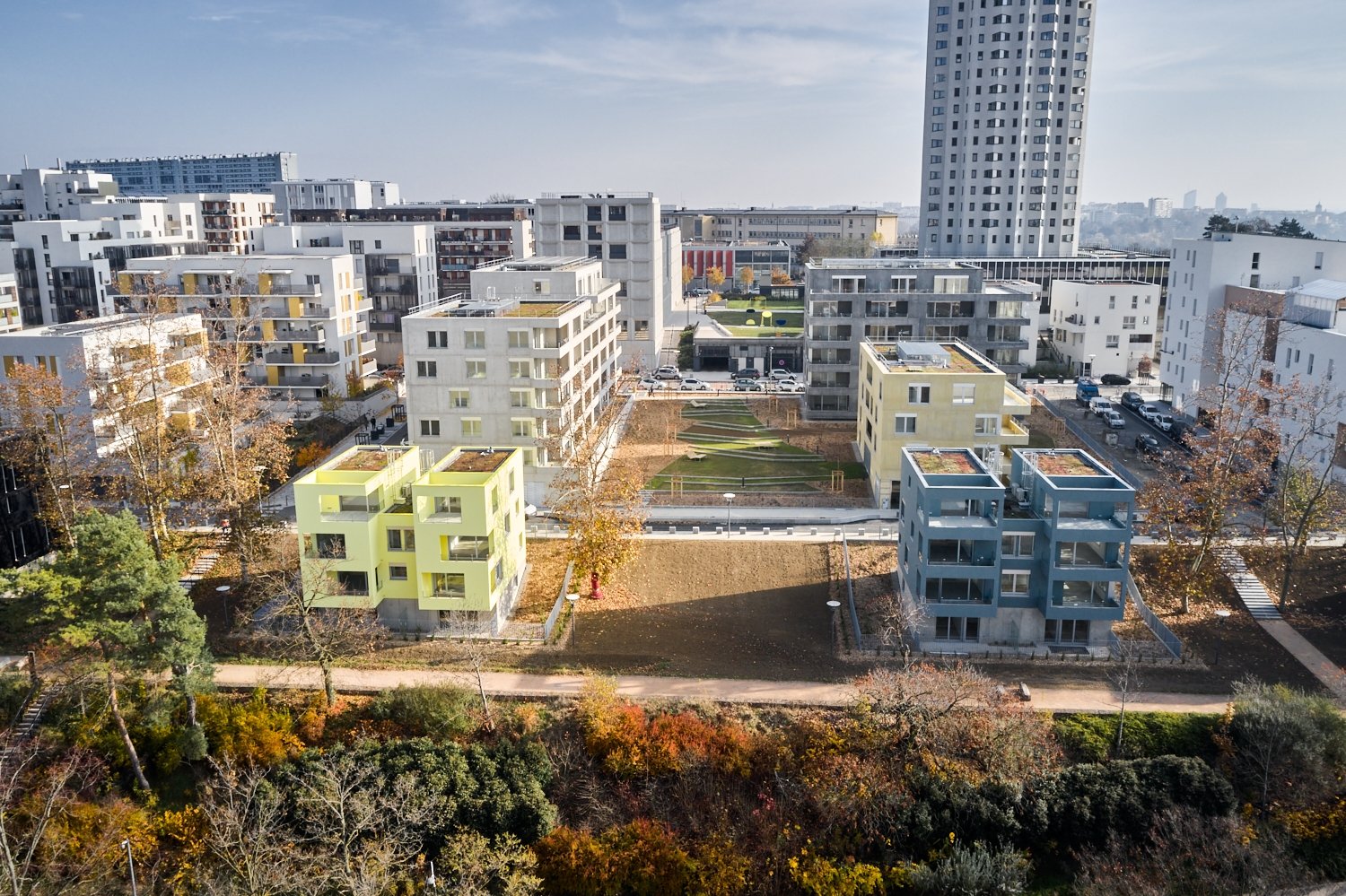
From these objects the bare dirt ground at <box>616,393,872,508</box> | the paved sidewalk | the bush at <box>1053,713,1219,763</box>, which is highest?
the bare dirt ground at <box>616,393,872,508</box>

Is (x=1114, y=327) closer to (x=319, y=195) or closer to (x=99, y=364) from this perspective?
(x=99, y=364)

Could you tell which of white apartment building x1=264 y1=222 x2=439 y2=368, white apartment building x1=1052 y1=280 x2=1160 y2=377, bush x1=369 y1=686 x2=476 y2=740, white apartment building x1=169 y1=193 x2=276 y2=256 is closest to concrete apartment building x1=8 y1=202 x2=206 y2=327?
white apartment building x1=264 y1=222 x2=439 y2=368

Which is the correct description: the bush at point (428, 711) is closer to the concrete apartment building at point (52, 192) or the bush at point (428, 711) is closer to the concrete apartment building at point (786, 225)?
the concrete apartment building at point (52, 192)

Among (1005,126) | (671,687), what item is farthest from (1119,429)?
(1005,126)

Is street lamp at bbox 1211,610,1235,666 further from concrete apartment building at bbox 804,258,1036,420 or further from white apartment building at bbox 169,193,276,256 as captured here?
white apartment building at bbox 169,193,276,256

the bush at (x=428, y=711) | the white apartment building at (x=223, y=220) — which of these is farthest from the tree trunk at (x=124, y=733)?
the white apartment building at (x=223, y=220)

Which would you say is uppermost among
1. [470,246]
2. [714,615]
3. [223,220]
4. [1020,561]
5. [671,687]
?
[223,220]
